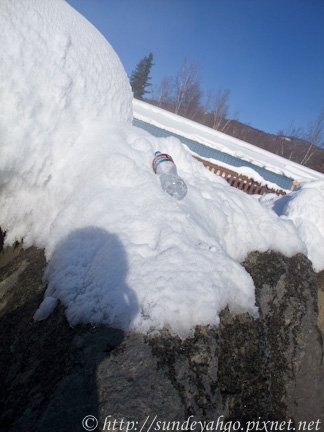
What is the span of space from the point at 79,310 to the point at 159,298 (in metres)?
0.47

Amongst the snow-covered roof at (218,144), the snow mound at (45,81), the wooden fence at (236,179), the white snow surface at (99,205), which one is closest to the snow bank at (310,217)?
the white snow surface at (99,205)

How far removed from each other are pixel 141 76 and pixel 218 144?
29695 mm

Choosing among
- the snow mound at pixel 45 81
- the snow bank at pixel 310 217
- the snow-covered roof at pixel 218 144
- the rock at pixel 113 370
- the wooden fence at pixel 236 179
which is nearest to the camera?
the rock at pixel 113 370

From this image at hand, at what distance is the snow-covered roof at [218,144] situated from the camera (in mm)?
14695

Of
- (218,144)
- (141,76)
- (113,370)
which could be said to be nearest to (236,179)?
(218,144)

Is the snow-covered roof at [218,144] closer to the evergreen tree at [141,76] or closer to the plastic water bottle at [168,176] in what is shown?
the plastic water bottle at [168,176]

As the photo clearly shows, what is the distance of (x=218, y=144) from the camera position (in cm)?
1520

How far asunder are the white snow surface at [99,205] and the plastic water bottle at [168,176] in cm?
7

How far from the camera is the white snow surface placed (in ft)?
5.30

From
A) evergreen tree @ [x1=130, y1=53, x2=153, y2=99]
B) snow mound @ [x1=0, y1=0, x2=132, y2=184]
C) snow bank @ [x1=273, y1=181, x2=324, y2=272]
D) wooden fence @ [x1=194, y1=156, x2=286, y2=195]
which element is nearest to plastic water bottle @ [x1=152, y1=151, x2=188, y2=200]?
snow mound @ [x1=0, y1=0, x2=132, y2=184]

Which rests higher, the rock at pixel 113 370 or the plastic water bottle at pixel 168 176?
the plastic water bottle at pixel 168 176

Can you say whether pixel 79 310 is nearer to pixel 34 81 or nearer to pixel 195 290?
pixel 195 290

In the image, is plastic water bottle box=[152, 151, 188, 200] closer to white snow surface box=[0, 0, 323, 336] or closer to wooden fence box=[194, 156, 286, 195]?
white snow surface box=[0, 0, 323, 336]

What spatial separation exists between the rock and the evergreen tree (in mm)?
40491
